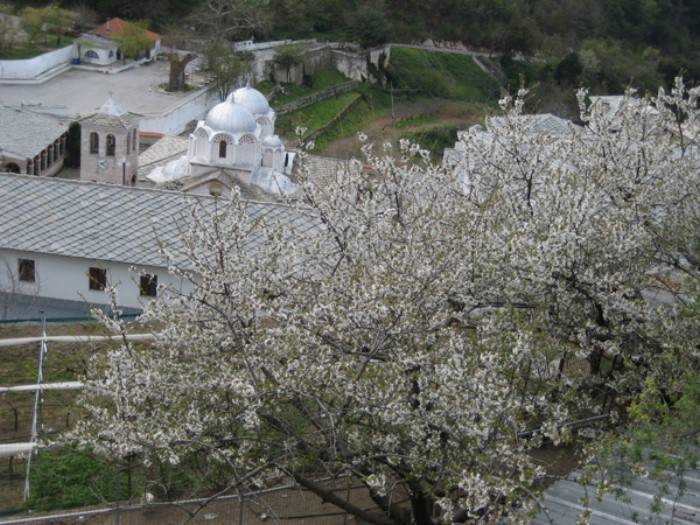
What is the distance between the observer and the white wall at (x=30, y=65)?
4291 cm

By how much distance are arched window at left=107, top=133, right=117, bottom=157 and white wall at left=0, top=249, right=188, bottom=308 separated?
1073 cm

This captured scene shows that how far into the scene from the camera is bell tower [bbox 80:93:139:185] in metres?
28.2

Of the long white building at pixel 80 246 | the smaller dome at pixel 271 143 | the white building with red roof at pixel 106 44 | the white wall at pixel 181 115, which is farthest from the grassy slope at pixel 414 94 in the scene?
the long white building at pixel 80 246

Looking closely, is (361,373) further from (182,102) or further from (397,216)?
(182,102)

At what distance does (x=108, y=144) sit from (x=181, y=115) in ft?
45.0

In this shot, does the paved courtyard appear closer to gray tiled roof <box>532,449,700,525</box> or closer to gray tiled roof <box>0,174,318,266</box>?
gray tiled roof <box>0,174,318,266</box>

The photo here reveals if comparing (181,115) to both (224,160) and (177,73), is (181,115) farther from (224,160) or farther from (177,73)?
(224,160)

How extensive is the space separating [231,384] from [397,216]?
3533mm

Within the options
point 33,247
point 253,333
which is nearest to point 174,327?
point 253,333

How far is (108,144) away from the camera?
93.2 ft

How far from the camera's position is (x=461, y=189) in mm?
12422

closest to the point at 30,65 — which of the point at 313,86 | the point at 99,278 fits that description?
the point at 313,86

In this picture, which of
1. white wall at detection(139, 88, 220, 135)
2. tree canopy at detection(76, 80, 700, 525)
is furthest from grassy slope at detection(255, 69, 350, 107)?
tree canopy at detection(76, 80, 700, 525)

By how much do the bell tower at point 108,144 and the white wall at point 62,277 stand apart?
34.5ft
